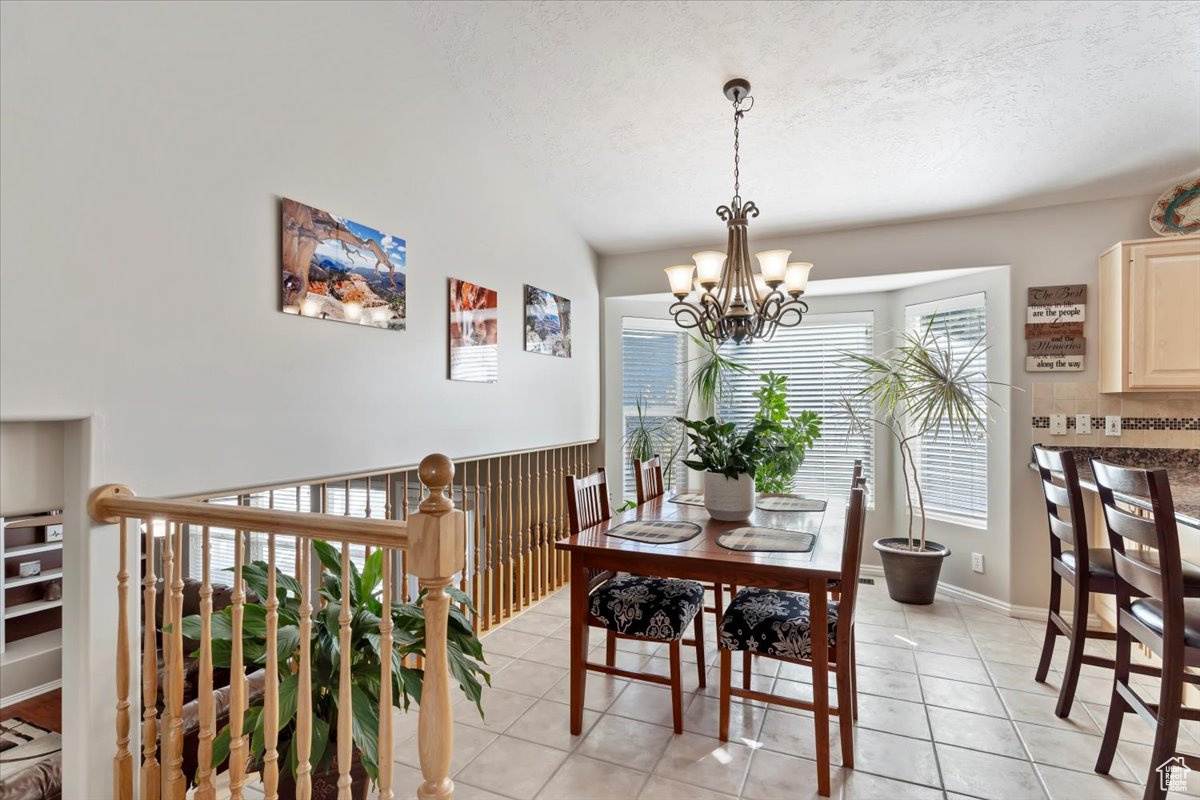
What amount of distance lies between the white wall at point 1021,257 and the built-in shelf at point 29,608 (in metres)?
5.34

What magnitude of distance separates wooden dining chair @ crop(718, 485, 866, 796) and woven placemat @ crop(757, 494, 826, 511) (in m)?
0.73

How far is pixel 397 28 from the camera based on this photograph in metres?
2.68

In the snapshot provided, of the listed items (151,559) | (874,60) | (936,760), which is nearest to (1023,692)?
(936,760)

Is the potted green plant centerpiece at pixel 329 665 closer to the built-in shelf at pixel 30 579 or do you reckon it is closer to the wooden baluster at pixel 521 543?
the wooden baluster at pixel 521 543

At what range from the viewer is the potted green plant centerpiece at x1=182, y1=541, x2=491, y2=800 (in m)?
1.54

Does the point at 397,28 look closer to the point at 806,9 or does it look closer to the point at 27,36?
the point at 27,36

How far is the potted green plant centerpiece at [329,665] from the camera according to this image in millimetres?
1536

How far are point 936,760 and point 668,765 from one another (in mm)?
982

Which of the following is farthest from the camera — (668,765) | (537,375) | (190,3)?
(537,375)

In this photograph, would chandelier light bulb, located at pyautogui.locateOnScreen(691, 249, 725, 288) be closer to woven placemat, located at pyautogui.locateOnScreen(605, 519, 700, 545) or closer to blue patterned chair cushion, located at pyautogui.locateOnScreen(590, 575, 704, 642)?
woven placemat, located at pyautogui.locateOnScreen(605, 519, 700, 545)

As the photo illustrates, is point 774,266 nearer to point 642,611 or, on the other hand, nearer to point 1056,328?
point 642,611

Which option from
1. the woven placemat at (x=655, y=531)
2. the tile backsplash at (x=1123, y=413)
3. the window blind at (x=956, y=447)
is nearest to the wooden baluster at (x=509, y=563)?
the woven placemat at (x=655, y=531)

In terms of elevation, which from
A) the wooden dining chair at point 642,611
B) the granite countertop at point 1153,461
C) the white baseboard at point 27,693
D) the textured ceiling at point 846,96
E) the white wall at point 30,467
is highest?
the textured ceiling at point 846,96

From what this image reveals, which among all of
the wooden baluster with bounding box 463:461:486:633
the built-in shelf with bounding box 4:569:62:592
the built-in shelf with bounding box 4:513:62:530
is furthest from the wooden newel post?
the built-in shelf with bounding box 4:569:62:592
